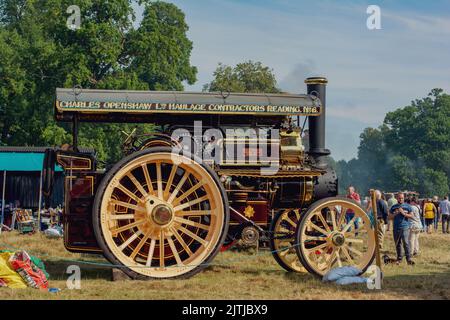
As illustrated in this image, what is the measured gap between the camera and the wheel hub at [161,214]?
10.4m

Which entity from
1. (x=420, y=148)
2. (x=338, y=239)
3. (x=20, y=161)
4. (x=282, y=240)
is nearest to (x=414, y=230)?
(x=282, y=240)

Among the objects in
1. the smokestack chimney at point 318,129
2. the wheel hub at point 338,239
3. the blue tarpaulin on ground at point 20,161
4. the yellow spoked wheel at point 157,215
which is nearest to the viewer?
the yellow spoked wheel at point 157,215

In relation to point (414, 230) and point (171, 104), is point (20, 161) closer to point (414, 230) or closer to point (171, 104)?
point (414, 230)

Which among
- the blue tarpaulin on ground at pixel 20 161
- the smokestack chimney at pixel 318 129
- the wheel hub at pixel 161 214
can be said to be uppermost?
the smokestack chimney at pixel 318 129

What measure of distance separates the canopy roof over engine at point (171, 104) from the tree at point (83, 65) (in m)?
19.2

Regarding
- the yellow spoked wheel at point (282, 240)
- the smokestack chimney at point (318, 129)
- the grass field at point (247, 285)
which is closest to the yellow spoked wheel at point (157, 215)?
the grass field at point (247, 285)

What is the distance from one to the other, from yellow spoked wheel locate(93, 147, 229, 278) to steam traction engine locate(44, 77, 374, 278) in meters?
0.01

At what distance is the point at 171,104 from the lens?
10.6 m

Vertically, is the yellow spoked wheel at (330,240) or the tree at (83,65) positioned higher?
the tree at (83,65)

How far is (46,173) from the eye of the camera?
10.8 metres

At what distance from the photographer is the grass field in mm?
9227

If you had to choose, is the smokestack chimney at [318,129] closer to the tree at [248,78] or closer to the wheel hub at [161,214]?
the wheel hub at [161,214]
